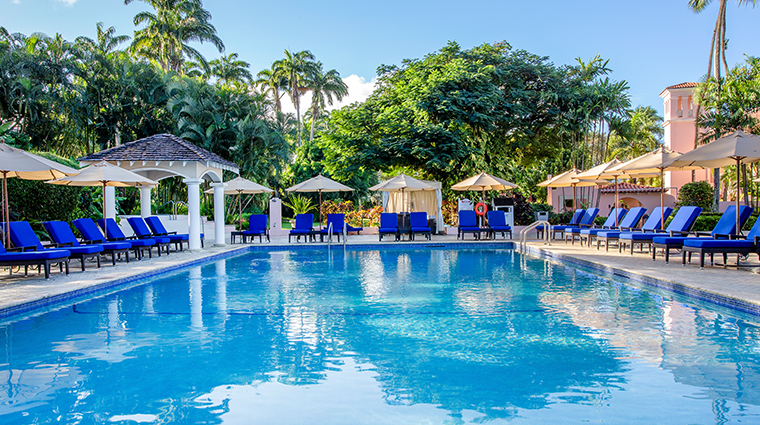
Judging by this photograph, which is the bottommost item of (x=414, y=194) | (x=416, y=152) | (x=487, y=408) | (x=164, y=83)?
(x=487, y=408)

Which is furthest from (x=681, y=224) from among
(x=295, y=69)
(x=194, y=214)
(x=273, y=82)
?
(x=273, y=82)

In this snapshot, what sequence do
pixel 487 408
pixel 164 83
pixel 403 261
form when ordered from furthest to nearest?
pixel 164 83 < pixel 403 261 < pixel 487 408

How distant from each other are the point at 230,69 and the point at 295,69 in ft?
16.4

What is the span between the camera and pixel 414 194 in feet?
66.6

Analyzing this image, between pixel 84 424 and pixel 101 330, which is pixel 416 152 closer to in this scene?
pixel 101 330

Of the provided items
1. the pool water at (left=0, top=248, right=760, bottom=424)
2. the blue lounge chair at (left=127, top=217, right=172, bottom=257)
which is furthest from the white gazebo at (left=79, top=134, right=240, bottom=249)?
the pool water at (left=0, top=248, right=760, bottom=424)

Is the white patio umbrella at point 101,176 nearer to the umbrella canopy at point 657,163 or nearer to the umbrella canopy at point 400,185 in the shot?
the umbrella canopy at point 400,185

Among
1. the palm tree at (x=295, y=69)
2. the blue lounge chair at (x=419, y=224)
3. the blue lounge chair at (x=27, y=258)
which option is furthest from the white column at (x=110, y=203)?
the palm tree at (x=295, y=69)

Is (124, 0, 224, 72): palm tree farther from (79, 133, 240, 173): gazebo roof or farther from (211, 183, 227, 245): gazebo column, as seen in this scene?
(211, 183, 227, 245): gazebo column

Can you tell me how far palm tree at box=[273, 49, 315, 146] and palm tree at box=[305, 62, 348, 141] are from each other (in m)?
0.52

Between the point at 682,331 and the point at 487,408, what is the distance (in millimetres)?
3102

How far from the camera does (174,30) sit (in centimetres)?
2988

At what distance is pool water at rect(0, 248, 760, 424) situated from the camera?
3361 millimetres

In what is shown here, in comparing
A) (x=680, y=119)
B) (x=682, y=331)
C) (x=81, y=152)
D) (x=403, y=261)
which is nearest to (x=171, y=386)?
(x=682, y=331)
